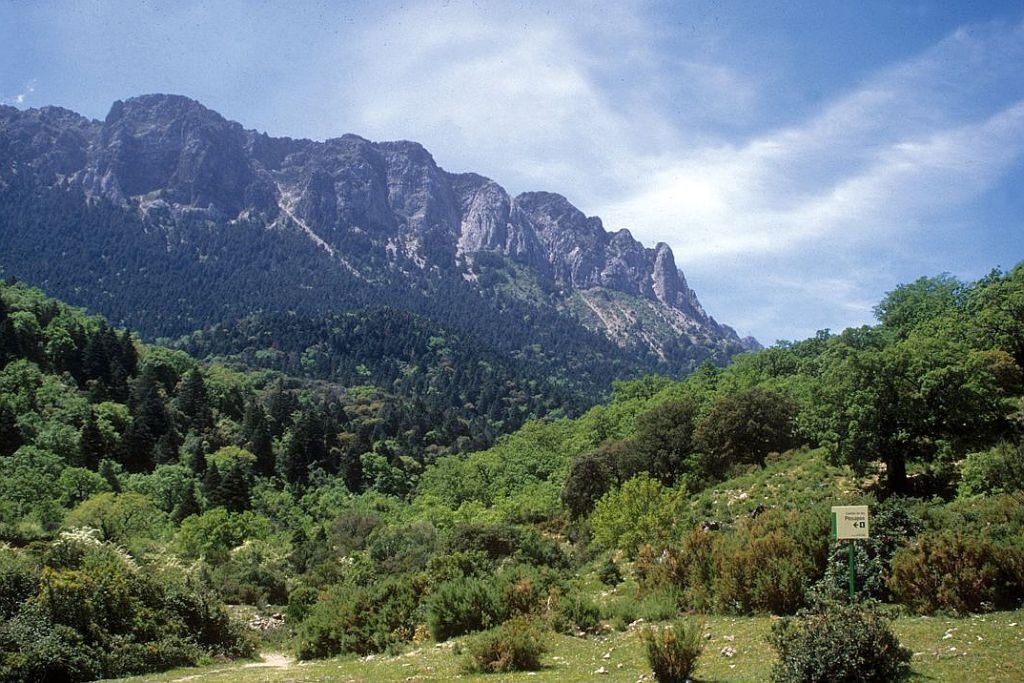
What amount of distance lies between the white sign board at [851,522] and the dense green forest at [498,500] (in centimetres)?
142

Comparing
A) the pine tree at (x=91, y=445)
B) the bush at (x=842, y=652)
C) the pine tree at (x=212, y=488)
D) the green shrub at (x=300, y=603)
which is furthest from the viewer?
the pine tree at (x=91, y=445)

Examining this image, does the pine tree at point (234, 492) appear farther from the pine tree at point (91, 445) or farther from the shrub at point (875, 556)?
the shrub at point (875, 556)

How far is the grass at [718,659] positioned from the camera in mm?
9828

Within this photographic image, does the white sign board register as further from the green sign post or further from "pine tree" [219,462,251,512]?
"pine tree" [219,462,251,512]

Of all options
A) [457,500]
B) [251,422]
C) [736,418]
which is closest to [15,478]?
[457,500]

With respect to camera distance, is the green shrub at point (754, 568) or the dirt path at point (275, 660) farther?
the dirt path at point (275, 660)

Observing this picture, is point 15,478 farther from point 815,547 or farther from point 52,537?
point 815,547

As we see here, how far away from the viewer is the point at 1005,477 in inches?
819

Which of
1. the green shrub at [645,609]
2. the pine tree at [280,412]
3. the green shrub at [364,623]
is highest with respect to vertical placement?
the pine tree at [280,412]

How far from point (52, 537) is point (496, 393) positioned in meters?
124

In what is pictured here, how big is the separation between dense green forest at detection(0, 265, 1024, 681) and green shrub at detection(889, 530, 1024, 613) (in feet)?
0.15

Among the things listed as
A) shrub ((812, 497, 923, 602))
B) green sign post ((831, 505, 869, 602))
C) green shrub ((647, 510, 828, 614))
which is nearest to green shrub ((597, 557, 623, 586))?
green shrub ((647, 510, 828, 614))

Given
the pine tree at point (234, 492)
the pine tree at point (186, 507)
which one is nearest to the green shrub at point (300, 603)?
the pine tree at point (186, 507)

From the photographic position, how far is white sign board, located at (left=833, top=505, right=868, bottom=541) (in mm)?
11453
